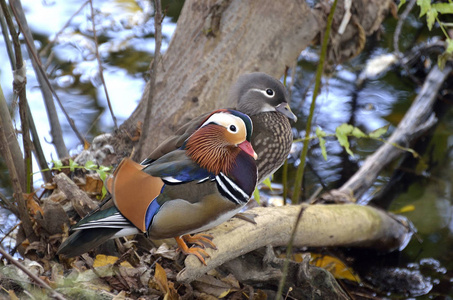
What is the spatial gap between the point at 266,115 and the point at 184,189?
71 cm

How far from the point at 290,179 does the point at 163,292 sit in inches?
84.9

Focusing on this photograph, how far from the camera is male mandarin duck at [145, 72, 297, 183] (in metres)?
2.53

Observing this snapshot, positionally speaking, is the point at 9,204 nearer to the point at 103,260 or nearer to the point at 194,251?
the point at 103,260

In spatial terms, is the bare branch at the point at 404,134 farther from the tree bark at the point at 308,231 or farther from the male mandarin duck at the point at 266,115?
the male mandarin duck at the point at 266,115

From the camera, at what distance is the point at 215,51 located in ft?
11.1

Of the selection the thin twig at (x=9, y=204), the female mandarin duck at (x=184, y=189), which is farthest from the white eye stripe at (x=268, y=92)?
the thin twig at (x=9, y=204)

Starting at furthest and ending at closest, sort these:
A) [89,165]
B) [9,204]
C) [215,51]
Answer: [215,51] < [9,204] < [89,165]

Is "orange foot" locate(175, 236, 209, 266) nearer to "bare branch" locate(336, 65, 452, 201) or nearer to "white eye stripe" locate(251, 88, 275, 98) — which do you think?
"white eye stripe" locate(251, 88, 275, 98)

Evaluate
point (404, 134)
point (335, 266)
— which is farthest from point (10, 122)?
point (404, 134)

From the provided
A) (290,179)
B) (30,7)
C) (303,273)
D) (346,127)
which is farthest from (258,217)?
(30,7)

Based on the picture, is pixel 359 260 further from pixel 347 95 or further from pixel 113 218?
pixel 113 218

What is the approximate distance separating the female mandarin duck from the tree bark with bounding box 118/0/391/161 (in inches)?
42.8

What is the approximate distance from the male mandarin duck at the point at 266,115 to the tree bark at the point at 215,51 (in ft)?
2.04

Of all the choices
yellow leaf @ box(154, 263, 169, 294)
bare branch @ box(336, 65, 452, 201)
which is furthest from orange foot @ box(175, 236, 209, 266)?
bare branch @ box(336, 65, 452, 201)
